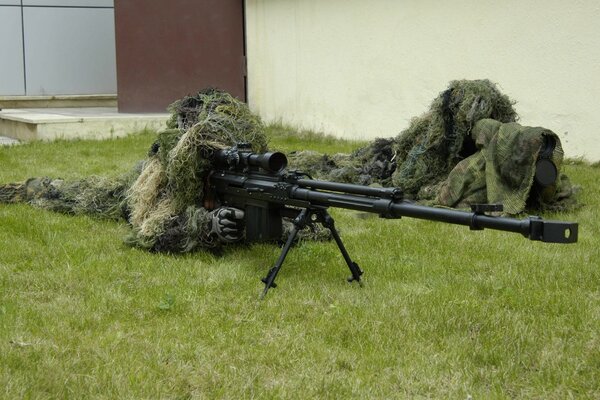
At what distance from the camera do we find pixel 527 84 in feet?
33.1

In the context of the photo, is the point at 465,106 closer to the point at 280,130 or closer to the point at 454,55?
the point at 454,55

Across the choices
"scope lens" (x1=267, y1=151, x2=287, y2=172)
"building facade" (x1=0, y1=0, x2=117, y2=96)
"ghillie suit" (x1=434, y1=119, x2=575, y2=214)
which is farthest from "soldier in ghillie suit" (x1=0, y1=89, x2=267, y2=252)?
"building facade" (x1=0, y1=0, x2=117, y2=96)

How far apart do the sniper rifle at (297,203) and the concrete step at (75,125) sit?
8.34 meters

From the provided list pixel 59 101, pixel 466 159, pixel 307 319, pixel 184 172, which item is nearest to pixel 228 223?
pixel 184 172

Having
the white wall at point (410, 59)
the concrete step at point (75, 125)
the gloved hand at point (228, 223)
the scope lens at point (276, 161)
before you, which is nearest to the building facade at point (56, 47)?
the concrete step at point (75, 125)

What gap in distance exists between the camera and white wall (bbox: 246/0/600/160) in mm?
9641

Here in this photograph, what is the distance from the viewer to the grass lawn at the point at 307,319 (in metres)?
3.63

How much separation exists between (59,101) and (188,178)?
13.3 m

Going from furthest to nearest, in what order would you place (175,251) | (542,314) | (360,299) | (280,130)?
(280,130), (175,251), (360,299), (542,314)

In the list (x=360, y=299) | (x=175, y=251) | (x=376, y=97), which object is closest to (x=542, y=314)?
(x=360, y=299)

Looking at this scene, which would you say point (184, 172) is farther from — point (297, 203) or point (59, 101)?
point (59, 101)

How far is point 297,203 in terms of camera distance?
4934 mm

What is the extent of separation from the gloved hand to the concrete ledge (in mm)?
13374

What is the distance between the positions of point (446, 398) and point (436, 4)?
8764mm
